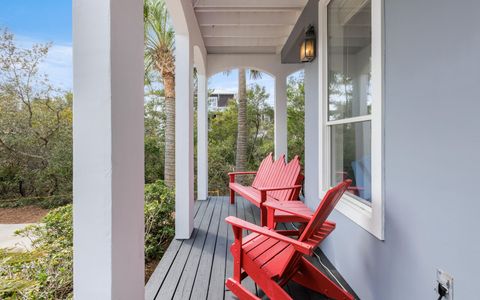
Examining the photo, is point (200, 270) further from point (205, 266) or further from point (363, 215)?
point (363, 215)

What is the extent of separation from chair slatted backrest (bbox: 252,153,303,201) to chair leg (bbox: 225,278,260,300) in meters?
1.72

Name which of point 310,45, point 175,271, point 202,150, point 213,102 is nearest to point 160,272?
point 175,271

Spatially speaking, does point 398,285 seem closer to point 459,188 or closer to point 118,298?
point 459,188

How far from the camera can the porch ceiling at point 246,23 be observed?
3.73 metres

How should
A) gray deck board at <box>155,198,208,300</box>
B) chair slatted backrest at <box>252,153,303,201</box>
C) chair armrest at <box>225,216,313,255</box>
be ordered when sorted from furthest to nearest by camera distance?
chair slatted backrest at <box>252,153,303,201</box>, gray deck board at <box>155,198,208,300</box>, chair armrest at <box>225,216,313,255</box>

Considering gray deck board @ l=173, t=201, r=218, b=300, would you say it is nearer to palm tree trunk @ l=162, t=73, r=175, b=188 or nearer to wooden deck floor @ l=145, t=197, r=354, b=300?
wooden deck floor @ l=145, t=197, r=354, b=300

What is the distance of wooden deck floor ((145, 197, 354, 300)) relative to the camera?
2.06 meters

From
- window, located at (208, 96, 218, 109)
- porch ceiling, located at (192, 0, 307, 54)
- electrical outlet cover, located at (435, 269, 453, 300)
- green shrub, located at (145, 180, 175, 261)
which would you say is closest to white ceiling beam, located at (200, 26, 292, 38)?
porch ceiling, located at (192, 0, 307, 54)

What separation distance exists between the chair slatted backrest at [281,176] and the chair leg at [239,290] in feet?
5.65

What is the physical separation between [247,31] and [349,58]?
2844 millimetres

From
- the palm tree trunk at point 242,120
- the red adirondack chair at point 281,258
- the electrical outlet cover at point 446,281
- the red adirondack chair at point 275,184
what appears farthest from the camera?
the palm tree trunk at point 242,120

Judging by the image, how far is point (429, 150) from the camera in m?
1.30

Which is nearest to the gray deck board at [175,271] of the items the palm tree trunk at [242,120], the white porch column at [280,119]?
the white porch column at [280,119]

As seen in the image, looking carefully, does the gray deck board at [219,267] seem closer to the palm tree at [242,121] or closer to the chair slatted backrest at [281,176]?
the chair slatted backrest at [281,176]
